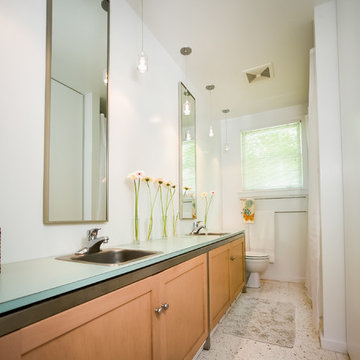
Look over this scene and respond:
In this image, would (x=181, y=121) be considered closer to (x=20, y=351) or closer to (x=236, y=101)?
(x=236, y=101)

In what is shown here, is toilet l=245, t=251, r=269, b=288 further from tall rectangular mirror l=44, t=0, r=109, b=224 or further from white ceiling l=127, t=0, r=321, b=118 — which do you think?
tall rectangular mirror l=44, t=0, r=109, b=224

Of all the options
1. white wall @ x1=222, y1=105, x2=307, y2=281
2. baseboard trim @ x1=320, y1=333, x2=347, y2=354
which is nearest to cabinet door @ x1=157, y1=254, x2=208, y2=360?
baseboard trim @ x1=320, y1=333, x2=347, y2=354

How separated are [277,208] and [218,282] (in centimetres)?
206

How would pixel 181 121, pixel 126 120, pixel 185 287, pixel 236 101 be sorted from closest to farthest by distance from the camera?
pixel 185 287 < pixel 126 120 < pixel 181 121 < pixel 236 101

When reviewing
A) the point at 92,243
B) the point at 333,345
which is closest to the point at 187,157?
the point at 92,243

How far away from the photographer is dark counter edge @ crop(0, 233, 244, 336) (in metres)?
0.61

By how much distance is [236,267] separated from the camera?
2.70 meters

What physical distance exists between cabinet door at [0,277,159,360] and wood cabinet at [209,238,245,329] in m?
0.88

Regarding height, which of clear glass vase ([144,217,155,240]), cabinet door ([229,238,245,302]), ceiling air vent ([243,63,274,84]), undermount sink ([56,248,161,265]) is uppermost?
ceiling air vent ([243,63,274,84])

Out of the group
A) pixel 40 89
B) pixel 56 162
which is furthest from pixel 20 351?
pixel 40 89

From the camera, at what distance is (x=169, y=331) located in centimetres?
126

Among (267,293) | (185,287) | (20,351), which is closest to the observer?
(20,351)

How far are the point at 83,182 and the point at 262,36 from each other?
2066 mm

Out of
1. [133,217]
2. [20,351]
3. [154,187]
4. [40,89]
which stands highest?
[40,89]
